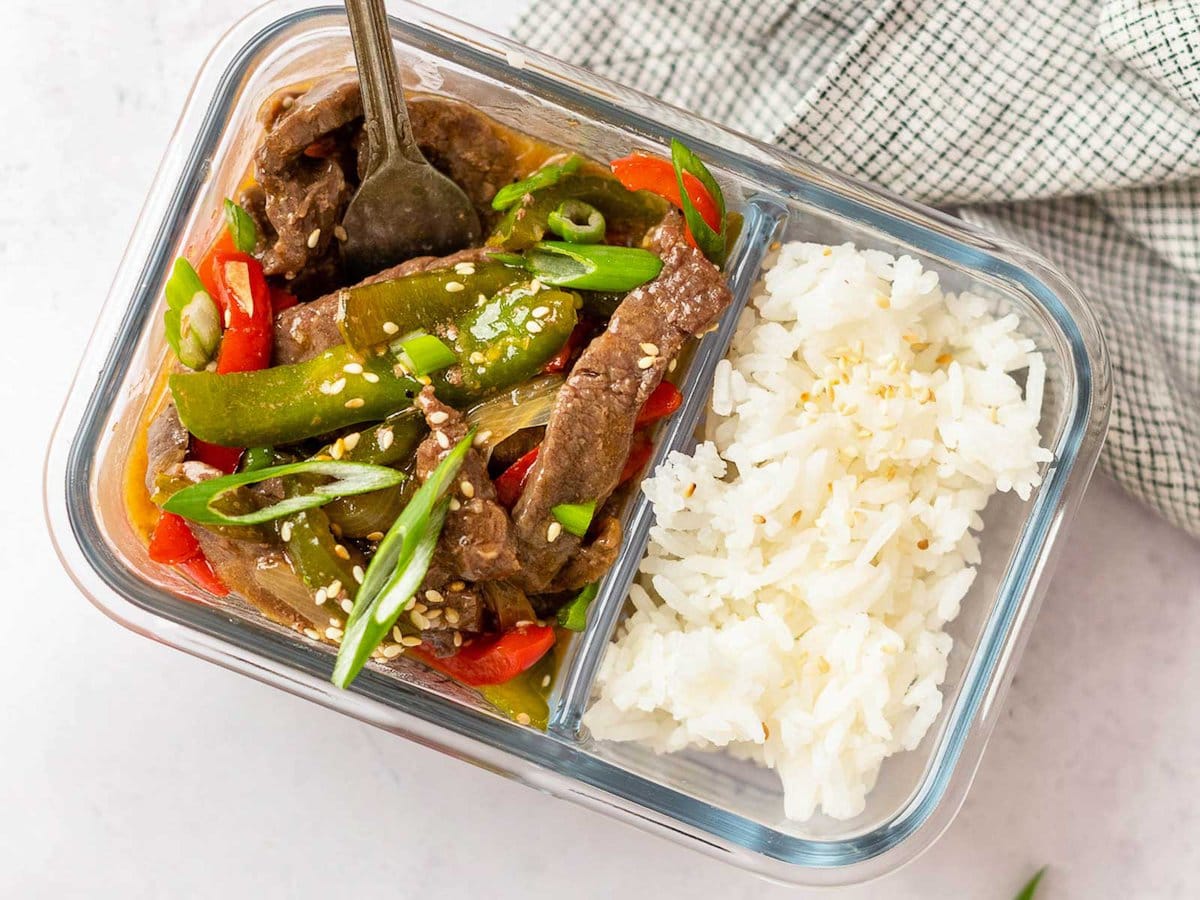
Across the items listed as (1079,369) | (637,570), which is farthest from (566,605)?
(1079,369)

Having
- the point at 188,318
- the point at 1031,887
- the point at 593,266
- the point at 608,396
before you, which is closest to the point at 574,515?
the point at 608,396

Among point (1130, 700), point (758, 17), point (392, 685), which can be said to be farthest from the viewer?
point (1130, 700)

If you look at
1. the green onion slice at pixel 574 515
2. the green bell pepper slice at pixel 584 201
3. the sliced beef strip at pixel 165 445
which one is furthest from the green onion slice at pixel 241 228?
the green onion slice at pixel 574 515

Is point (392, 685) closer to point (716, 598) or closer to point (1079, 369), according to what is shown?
point (716, 598)

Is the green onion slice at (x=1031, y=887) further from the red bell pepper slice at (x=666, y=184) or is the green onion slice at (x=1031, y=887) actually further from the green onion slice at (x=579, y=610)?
the red bell pepper slice at (x=666, y=184)

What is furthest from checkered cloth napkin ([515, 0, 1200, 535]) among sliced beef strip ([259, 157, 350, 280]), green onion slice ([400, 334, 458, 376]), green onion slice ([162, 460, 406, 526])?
green onion slice ([162, 460, 406, 526])

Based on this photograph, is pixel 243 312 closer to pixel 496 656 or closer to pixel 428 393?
pixel 428 393
